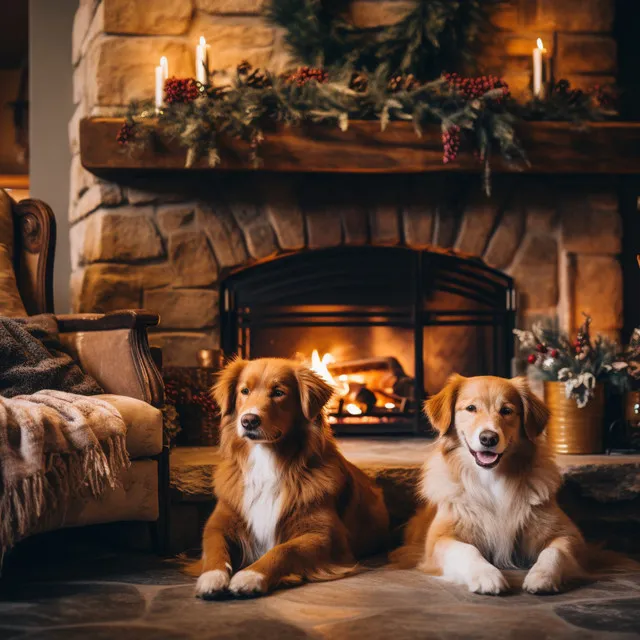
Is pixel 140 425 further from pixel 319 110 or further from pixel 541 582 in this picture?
pixel 319 110

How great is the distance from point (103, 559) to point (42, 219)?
5.07 feet

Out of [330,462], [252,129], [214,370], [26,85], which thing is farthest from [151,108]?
[26,85]

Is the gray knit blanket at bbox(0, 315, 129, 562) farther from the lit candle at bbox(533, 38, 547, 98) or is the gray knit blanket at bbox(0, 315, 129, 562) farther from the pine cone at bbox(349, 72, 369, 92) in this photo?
the lit candle at bbox(533, 38, 547, 98)

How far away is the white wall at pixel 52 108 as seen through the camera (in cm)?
473

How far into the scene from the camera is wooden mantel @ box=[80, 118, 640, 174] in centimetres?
384

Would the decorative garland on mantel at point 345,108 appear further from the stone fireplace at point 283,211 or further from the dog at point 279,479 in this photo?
the dog at point 279,479

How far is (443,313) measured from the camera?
169 inches

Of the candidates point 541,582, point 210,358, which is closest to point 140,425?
point 210,358

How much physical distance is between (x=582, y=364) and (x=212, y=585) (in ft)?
6.39

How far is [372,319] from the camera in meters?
4.30

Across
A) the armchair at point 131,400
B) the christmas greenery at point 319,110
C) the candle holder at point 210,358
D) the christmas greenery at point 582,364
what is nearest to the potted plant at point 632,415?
the christmas greenery at point 582,364

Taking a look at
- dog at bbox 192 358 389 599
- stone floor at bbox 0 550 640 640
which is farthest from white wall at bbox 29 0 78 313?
stone floor at bbox 0 550 640 640

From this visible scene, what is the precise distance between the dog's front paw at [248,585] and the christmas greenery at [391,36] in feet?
8.05

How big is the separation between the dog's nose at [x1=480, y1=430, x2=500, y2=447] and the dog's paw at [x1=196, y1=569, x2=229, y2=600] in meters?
0.82
